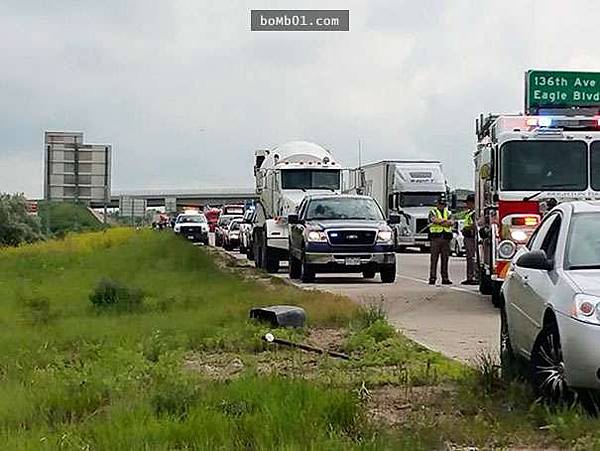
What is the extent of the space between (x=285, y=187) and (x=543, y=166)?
15.3 metres

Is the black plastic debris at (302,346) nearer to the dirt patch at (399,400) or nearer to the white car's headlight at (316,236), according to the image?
the dirt patch at (399,400)

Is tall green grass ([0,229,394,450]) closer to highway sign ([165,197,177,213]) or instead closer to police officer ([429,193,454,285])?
police officer ([429,193,454,285])

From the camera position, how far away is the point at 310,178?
32.3 meters

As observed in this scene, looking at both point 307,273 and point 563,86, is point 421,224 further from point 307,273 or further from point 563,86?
point 307,273

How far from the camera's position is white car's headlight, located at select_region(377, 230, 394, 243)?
24766mm

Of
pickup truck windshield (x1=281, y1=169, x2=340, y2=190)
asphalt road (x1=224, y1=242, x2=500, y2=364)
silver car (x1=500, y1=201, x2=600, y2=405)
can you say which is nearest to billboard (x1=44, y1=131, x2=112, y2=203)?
pickup truck windshield (x1=281, y1=169, x2=340, y2=190)

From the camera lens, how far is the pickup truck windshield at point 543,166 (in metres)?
17.3

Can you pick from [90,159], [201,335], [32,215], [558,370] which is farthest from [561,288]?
[32,215]

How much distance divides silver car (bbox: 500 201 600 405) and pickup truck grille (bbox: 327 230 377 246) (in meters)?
13.9

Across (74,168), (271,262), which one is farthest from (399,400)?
(74,168)

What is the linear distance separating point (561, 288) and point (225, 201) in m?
133

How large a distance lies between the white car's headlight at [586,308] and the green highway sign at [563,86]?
22.5m

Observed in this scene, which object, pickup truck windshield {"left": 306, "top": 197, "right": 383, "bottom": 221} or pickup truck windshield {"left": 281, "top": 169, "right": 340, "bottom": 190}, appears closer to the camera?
pickup truck windshield {"left": 306, "top": 197, "right": 383, "bottom": 221}

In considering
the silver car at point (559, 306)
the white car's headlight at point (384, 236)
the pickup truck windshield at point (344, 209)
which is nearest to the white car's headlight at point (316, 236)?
the pickup truck windshield at point (344, 209)
